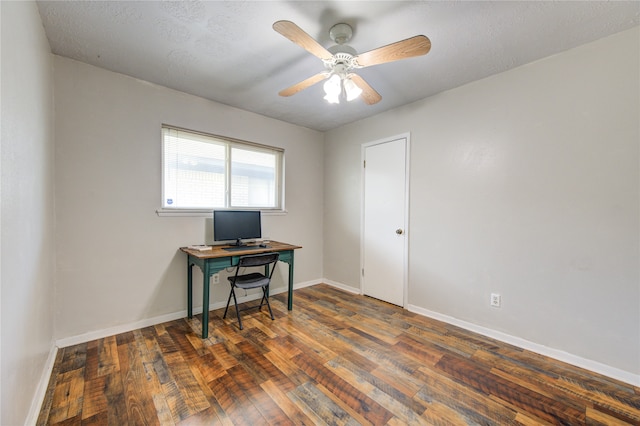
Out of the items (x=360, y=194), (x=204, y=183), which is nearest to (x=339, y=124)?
(x=360, y=194)

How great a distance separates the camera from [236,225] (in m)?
3.12

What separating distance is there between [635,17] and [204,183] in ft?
12.7

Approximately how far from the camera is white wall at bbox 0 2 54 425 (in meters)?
1.16

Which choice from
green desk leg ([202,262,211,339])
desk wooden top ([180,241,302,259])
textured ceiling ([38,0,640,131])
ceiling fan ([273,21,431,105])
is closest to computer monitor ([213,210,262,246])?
desk wooden top ([180,241,302,259])

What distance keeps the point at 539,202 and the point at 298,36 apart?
2.35 m

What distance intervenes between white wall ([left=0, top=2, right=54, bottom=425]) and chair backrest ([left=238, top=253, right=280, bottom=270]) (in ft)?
4.60

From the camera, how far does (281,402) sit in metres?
1.66

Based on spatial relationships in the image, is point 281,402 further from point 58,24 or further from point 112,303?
point 58,24

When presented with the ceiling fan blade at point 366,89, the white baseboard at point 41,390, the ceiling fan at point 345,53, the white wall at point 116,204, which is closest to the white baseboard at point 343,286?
the white wall at point 116,204

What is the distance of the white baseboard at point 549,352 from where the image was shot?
190 centimetres

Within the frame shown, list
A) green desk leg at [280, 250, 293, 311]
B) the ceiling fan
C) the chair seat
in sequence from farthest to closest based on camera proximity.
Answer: green desk leg at [280, 250, 293, 311] < the chair seat < the ceiling fan

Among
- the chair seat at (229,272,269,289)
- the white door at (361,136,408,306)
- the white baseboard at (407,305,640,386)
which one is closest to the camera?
the white baseboard at (407,305,640,386)

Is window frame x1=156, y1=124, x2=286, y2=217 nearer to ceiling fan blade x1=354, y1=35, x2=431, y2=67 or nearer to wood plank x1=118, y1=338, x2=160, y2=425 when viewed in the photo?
wood plank x1=118, y1=338, x2=160, y2=425

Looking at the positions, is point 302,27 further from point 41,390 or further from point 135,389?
point 41,390
